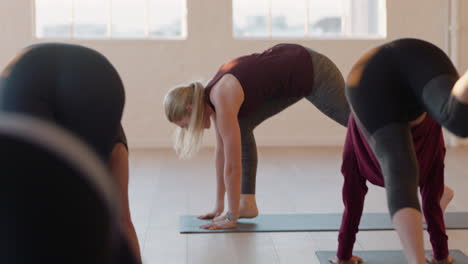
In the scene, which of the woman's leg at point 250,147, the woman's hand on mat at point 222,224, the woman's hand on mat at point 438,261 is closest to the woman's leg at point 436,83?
the woman's hand on mat at point 438,261

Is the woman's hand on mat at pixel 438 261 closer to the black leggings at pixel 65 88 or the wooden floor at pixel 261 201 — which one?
the wooden floor at pixel 261 201

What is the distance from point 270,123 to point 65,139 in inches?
240

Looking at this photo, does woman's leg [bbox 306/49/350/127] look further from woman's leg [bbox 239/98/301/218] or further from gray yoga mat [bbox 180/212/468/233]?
gray yoga mat [bbox 180/212/468/233]

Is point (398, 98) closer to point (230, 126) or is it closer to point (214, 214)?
point (230, 126)

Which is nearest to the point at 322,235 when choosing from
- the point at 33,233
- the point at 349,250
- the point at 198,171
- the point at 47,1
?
the point at 349,250

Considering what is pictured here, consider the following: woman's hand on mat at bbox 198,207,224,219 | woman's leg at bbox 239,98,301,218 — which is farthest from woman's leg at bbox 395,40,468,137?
woman's hand on mat at bbox 198,207,224,219

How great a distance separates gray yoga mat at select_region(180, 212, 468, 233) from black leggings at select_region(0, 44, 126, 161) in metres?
2.13

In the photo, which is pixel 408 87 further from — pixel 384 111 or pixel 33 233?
pixel 33 233

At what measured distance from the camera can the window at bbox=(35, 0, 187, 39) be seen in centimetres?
650

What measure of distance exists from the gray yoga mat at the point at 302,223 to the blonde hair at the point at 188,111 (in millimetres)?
477

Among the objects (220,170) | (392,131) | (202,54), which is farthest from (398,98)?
(202,54)

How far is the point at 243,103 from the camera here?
10.9 ft

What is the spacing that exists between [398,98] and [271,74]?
51.6 inches

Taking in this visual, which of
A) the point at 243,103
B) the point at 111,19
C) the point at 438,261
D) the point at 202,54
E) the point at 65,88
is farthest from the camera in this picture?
the point at 111,19
